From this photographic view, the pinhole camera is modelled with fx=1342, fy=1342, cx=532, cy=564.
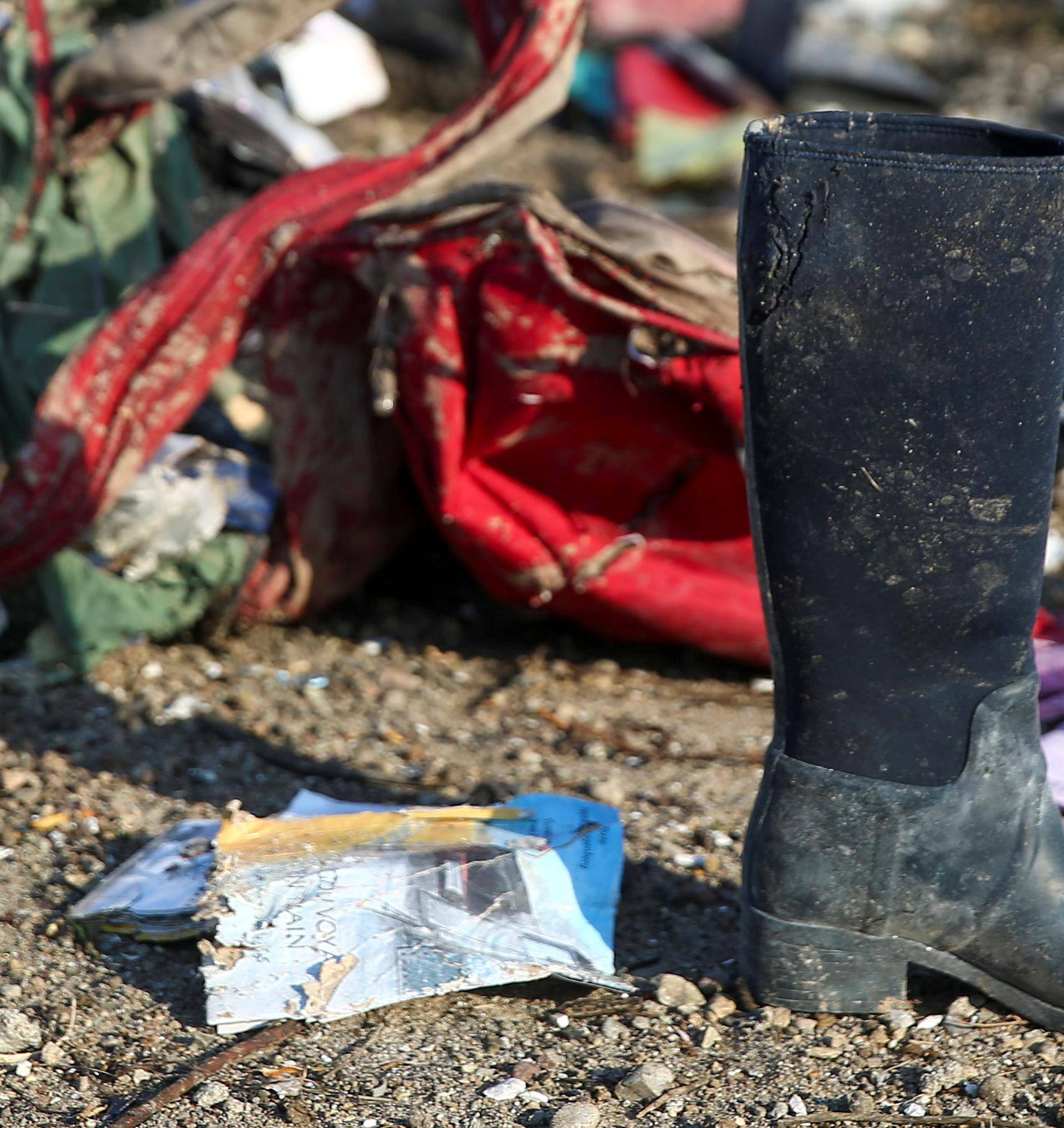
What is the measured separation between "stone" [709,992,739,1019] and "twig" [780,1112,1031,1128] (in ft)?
0.52

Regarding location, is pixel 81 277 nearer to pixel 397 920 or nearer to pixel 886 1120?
pixel 397 920

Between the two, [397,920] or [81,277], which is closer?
[397,920]

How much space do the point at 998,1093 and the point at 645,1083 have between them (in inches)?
12.7

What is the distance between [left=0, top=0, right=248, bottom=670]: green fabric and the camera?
212cm

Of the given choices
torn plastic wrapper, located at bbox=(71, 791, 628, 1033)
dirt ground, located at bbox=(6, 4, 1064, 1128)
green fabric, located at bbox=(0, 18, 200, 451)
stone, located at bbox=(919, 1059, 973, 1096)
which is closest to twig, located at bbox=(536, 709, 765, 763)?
dirt ground, located at bbox=(6, 4, 1064, 1128)

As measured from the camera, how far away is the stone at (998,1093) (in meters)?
1.22

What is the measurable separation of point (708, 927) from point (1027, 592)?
1.82 ft

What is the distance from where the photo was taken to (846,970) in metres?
1.33

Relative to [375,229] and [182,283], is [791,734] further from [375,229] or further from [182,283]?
[182,283]

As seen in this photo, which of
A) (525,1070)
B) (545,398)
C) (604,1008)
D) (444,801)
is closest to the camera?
(525,1070)

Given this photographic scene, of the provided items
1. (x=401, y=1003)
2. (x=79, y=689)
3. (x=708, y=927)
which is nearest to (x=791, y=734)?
(x=708, y=927)

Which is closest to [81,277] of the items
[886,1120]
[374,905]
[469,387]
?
[469,387]

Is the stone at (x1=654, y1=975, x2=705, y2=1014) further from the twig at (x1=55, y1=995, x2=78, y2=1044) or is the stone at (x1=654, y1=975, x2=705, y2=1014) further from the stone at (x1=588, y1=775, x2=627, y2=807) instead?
the twig at (x1=55, y1=995, x2=78, y2=1044)

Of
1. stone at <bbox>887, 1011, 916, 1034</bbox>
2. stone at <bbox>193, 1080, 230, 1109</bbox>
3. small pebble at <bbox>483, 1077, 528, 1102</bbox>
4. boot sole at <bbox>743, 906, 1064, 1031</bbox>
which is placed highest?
boot sole at <bbox>743, 906, 1064, 1031</bbox>
